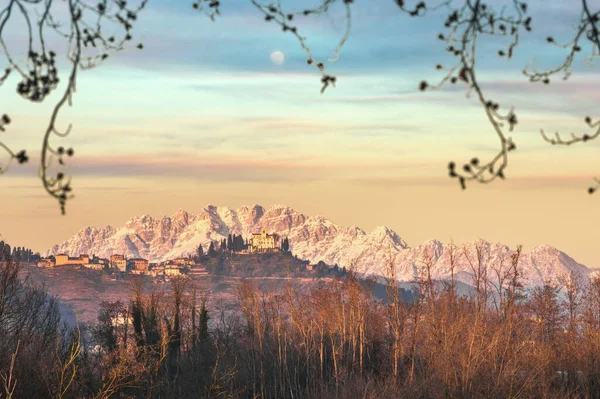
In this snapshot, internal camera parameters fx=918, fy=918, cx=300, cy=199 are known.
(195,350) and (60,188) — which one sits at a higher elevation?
(60,188)

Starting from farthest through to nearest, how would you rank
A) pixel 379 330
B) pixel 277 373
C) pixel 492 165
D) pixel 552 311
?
pixel 552 311
pixel 379 330
pixel 277 373
pixel 492 165

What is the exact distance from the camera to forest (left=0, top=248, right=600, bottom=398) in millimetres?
39562

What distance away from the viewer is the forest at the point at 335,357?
130 feet

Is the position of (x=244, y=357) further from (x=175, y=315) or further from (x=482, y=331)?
(x=482, y=331)

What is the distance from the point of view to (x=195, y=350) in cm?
7438

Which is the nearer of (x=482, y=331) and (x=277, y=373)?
(x=482, y=331)

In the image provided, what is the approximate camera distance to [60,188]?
5855 millimetres

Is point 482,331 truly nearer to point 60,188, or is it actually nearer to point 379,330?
point 379,330

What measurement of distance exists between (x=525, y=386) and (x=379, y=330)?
36293 mm

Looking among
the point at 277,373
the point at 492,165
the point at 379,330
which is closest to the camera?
the point at 492,165

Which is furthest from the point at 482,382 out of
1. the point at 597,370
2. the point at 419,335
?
the point at 419,335

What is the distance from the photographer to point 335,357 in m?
56.5

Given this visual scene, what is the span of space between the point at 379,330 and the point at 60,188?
7303 centimetres

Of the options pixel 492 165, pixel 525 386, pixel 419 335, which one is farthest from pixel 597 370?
pixel 492 165
